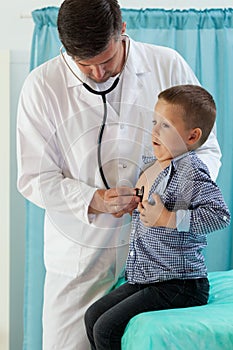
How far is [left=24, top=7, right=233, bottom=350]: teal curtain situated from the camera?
2.61 meters

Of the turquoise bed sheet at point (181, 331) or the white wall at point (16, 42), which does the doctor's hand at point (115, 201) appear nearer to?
the turquoise bed sheet at point (181, 331)

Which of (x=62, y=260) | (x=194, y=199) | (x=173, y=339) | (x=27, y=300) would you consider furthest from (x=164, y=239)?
(x=27, y=300)

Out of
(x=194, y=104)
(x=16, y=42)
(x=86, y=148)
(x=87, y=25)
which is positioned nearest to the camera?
(x=87, y=25)

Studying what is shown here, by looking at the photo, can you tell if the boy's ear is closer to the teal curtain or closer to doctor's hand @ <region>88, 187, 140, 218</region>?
doctor's hand @ <region>88, 187, 140, 218</region>

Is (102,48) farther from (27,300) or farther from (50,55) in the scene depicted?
(27,300)

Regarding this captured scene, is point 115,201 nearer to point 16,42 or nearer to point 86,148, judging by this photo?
point 86,148

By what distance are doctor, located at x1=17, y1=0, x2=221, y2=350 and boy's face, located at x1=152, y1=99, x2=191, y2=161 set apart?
3 centimetres

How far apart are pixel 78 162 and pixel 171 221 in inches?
13.7

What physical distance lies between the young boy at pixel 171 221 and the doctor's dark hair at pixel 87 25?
0.23 m

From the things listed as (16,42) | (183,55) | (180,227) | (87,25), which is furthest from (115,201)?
(16,42)

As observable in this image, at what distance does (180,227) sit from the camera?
1.68 metres

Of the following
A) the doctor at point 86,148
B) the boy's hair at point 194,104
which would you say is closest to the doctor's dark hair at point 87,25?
the doctor at point 86,148

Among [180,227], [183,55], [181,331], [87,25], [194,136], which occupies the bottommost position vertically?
[181,331]

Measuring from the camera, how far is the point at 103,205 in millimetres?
1776
